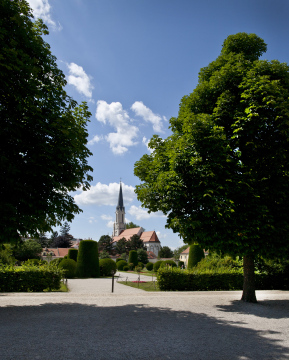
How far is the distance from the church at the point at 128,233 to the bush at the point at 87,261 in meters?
68.4

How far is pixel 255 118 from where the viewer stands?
9.54 m

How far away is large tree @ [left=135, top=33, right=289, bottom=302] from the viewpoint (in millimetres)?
9367

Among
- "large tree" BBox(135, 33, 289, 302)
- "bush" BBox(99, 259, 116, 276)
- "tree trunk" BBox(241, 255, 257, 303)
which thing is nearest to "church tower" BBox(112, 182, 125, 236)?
"bush" BBox(99, 259, 116, 276)

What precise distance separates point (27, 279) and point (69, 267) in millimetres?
11341

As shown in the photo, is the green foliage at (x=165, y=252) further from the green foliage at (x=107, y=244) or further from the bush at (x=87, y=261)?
the bush at (x=87, y=261)

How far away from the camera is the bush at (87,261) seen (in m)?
26.4

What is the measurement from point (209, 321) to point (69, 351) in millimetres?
4410

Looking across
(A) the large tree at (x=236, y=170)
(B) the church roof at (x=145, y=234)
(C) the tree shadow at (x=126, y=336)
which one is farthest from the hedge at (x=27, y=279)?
(B) the church roof at (x=145, y=234)

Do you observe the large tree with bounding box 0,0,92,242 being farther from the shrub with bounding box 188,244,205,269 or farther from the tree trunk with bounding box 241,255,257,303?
the shrub with bounding box 188,244,205,269

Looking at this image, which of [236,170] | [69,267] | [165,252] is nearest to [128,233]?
[165,252]

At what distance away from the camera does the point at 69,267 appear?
24.5 m

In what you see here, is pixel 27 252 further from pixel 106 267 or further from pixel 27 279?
pixel 27 279

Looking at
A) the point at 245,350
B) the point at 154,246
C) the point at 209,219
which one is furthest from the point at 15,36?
the point at 154,246

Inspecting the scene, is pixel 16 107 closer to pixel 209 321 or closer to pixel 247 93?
pixel 247 93
